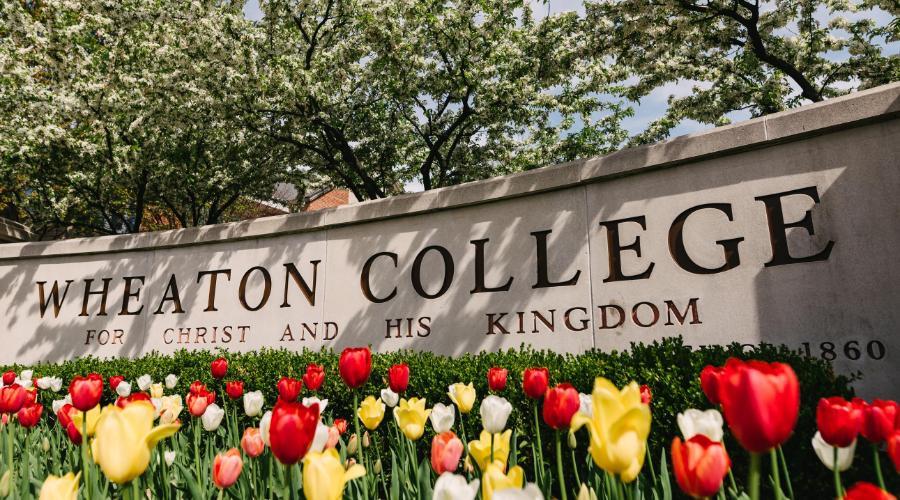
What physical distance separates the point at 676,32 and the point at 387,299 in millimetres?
7854

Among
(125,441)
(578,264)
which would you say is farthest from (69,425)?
(578,264)

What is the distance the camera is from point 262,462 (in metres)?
2.21

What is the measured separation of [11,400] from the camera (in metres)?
2.58

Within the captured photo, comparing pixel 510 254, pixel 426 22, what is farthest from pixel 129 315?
pixel 426 22

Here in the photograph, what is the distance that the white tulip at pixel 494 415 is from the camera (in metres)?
1.75

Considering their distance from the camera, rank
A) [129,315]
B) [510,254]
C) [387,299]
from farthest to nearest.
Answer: [129,315] < [387,299] < [510,254]

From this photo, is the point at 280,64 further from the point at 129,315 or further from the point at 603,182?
the point at 603,182

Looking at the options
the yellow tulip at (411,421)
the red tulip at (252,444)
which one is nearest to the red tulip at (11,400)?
the red tulip at (252,444)

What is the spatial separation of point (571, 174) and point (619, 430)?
15.1 feet

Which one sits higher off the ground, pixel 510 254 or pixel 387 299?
pixel 510 254

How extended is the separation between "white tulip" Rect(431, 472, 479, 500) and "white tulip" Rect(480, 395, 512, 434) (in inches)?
21.8

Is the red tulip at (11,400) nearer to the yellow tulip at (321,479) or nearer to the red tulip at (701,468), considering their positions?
the yellow tulip at (321,479)

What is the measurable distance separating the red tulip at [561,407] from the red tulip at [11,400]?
2.61 m

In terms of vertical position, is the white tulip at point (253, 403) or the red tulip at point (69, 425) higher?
the white tulip at point (253, 403)
